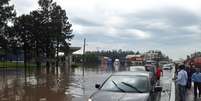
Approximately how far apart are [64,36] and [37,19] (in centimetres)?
819

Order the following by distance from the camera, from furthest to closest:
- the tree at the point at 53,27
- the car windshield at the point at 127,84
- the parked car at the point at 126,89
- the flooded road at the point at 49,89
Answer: the tree at the point at 53,27 < the flooded road at the point at 49,89 < the car windshield at the point at 127,84 < the parked car at the point at 126,89

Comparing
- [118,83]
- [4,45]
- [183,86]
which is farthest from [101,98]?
[4,45]

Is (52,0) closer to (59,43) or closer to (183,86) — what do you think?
(59,43)

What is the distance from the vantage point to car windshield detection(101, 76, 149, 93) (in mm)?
12922

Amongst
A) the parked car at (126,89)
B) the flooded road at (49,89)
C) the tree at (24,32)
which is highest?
the tree at (24,32)

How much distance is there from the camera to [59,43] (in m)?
77.4

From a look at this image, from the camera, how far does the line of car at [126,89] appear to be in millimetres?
11922

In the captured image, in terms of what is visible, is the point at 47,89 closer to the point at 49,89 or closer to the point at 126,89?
the point at 49,89

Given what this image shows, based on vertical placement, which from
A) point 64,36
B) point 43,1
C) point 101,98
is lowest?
point 101,98

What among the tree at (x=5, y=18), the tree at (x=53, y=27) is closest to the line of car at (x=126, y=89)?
the tree at (x=5, y=18)

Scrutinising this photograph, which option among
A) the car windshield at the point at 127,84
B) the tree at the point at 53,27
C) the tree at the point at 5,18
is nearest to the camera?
the car windshield at the point at 127,84

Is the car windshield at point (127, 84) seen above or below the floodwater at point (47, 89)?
above

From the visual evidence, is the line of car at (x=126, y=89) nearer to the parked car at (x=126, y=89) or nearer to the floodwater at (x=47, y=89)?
the parked car at (x=126, y=89)

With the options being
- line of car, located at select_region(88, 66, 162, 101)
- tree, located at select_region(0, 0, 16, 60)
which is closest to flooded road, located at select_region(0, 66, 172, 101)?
line of car, located at select_region(88, 66, 162, 101)
